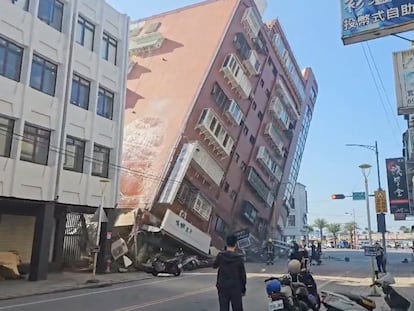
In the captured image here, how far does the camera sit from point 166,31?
121ft

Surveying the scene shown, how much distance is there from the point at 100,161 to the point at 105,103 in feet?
A: 10.4

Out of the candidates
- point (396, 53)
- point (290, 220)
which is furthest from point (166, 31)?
point (290, 220)

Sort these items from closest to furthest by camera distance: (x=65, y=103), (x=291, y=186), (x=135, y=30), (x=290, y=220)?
(x=65, y=103)
(x=135, y=30)
(x=291, y=186)
(x=290, y=220)

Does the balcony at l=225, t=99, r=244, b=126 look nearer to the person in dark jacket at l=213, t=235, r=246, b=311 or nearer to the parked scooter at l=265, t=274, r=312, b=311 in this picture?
the parked scooter at l=265, t=274, r=312, b=311

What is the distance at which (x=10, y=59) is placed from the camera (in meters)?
17.6

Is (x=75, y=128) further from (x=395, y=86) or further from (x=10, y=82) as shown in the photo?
(x=395, y=86)

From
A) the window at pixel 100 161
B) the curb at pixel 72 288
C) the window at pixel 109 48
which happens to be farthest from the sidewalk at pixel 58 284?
the window at pixel 109 48

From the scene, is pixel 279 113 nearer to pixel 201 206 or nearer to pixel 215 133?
pixel 215 133

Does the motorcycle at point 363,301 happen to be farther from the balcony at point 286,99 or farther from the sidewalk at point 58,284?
the balcony at point 286,99

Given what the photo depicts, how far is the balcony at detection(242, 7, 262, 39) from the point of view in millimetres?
36188

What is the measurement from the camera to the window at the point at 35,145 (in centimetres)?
1812

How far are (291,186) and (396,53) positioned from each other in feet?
127

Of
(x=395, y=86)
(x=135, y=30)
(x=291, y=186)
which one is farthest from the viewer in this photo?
(x=291, y=186)

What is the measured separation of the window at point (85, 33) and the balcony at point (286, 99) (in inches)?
926
